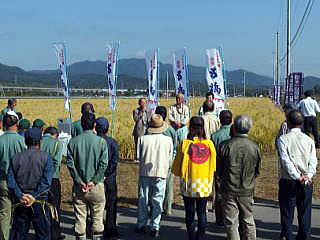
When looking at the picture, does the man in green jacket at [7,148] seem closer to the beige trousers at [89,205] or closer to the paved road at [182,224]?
the beige trousers at [89,205]

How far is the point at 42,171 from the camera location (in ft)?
15.9

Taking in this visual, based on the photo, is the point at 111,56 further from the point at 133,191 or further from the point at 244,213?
the point at 244,213

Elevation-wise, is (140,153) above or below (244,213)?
above

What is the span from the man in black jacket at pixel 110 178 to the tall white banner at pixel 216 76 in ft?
14.4

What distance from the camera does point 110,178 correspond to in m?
5.98

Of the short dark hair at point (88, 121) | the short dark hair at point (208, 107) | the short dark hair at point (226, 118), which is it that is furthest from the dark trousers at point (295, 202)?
the short dark hair at point (88, 121)

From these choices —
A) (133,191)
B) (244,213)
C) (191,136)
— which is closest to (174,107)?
(133,191)

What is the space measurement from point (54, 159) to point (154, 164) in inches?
51.9

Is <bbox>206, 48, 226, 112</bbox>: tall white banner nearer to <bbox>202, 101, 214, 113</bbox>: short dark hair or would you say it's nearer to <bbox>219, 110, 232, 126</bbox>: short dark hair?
<bbox>202, 101, 214, 113</bbox>: short dark hair

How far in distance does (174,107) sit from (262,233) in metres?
3.07

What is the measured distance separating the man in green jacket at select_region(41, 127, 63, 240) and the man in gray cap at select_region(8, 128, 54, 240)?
0.56 m

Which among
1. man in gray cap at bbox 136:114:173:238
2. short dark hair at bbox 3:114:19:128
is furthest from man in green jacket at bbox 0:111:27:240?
man in gray cap at bbox 136:114:173:238

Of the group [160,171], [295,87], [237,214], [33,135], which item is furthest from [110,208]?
[295,87]

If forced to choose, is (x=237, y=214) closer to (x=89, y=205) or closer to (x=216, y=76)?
(x=89, y=205)
